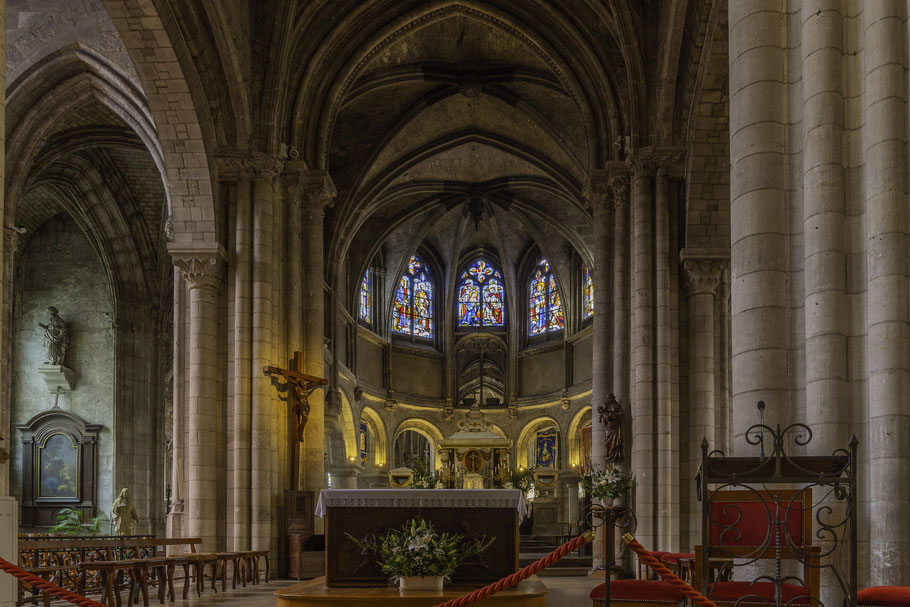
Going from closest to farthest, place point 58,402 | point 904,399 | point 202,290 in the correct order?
point 904,399 < point 202,290 < point 58,402

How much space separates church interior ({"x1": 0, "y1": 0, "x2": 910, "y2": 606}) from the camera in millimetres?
6230

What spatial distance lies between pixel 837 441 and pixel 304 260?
1354cm

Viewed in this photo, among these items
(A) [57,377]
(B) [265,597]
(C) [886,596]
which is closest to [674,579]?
(C) [886,596]

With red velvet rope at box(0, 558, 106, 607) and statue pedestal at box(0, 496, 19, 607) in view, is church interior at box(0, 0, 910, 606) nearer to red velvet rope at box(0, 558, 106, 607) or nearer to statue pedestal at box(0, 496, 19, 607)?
statue pedestal at box(0, 496, 19, 607)

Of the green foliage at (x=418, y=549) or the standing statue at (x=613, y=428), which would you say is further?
the standing statue at (x=613, y=428)

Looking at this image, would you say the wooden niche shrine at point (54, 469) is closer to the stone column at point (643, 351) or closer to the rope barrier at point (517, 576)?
the stone column at point (643, 351)

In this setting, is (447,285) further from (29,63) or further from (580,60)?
(29,63)

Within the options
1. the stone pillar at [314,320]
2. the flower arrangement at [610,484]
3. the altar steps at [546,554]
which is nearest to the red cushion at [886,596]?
the flower arrangement at [610,484]

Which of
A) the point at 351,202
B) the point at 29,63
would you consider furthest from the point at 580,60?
the point at 29,63

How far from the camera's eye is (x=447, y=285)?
113 feet

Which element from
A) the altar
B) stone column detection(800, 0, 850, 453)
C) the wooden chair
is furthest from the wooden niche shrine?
stone column detection(800, 0, 850, 453)

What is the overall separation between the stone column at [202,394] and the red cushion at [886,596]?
1160cm

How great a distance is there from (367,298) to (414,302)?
2128 mm

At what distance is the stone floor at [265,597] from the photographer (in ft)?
35.3
